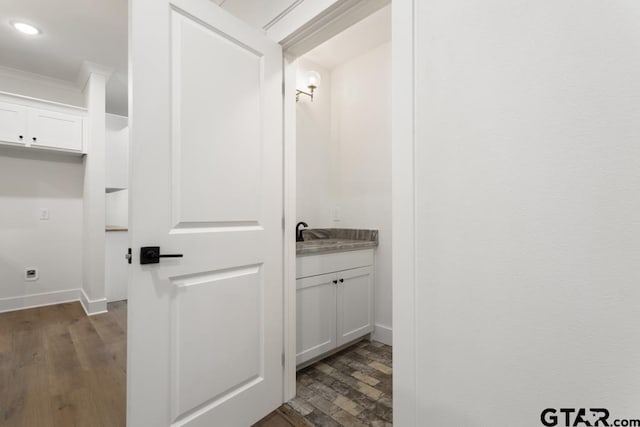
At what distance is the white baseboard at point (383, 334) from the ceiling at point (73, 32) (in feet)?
8.05

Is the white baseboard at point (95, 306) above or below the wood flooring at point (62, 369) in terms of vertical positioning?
above

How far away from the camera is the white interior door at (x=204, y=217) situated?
111 cm

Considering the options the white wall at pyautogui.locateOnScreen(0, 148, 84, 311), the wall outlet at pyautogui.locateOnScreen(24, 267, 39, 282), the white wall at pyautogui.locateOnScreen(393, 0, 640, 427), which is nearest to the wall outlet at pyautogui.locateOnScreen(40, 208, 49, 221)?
the white wall at pyautogui.locateOnScreen(0, 148, 84, 311)

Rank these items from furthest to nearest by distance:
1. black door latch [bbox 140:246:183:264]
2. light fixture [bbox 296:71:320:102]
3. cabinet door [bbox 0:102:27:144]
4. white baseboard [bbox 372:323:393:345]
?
1. cabinet door [bbox 0:102:27:144]
2. light fixture [bbox 296:71:320:102]
3. white baseboard [bbox 372:323:393:345]
4. black door latch [bbox 140:246:183:264]

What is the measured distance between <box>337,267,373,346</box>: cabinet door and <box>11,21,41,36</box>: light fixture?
345 centimetres

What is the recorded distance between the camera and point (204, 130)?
1.29 m

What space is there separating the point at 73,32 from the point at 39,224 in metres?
2.23

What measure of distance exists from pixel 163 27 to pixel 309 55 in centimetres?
186

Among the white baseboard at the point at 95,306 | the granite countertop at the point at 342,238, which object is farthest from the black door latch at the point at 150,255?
the white baseboard at the point at 95,306

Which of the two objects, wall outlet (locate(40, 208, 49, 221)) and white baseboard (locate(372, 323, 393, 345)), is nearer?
white baseboard (locate(372, 323, 393, 345))

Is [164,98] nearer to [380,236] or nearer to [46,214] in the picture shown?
[380,236]

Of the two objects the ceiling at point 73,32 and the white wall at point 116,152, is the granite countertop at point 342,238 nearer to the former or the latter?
the ceiling at point 73,32

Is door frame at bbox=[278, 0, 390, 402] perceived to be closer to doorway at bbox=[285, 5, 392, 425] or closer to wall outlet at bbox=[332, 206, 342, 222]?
doorway at bbox=[285, 5, 392, 425]

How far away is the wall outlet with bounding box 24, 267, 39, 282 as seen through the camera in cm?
329
